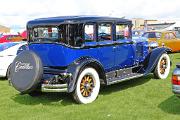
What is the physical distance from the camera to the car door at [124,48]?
8688 mm

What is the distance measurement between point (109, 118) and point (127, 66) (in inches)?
124

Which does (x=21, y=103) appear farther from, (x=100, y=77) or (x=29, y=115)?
(x=100, y=77)

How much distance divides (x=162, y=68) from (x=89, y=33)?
10.9 ft

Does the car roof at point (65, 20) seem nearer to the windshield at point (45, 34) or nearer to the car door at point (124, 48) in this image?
the windshield at point (45, 34)

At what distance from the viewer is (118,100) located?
25.2 feet

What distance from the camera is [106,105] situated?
23.8ft

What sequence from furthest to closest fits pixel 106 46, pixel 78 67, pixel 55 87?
pixel 106 46 < pixel 78 67 < pixel 55 87

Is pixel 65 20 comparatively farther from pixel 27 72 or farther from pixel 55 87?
pixel 55 87

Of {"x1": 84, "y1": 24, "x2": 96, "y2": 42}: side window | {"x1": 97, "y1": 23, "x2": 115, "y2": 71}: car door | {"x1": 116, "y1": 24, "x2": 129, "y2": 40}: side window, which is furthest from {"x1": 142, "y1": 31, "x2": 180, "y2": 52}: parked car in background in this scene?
{"x1": 84, "y1": 24, "x2": 96, "y2": 42}: side window

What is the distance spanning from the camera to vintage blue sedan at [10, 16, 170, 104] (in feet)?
A: 23.6

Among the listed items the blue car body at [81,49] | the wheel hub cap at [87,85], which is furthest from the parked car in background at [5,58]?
the wheel hub cap at [87,85]

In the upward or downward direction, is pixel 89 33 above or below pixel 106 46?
above

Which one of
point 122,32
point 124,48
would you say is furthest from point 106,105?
point 122,32

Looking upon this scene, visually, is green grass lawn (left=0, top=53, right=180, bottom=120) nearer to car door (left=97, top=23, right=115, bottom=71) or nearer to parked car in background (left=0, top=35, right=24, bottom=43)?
car door (left=97, top=23, right=115, bottom=71)
